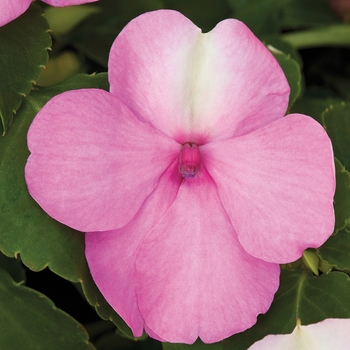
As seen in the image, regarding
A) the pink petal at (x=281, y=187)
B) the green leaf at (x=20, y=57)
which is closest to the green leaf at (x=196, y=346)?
the pink petal at (x=281, y=187)

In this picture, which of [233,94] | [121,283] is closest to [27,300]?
[121,283]

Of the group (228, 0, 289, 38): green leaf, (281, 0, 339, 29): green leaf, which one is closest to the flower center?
(228, 0, 289, 38): green leaf

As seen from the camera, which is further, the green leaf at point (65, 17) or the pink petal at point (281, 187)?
the green leaf at point (65, 17)

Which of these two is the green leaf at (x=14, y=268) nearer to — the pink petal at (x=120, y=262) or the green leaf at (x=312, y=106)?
the pink petal at (x=120, y=262)

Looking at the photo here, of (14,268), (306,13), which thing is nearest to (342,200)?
(14,268)

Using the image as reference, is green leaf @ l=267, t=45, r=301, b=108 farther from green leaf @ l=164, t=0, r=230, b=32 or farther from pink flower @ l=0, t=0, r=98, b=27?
pink flower @ l=0, t=0, r=98, b=27

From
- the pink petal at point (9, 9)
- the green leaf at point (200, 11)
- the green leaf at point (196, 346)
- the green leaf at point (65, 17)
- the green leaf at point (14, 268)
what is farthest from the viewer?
the green leaf at point (200, 11)

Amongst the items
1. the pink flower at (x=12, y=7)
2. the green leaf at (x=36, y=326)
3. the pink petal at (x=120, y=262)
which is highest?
the pink flower at (x=12, y=7)
